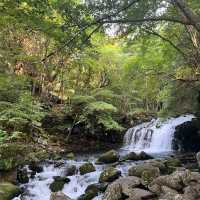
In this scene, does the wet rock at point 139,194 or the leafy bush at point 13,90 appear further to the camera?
the leafy bush at point 13,90

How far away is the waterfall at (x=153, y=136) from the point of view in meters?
21.2

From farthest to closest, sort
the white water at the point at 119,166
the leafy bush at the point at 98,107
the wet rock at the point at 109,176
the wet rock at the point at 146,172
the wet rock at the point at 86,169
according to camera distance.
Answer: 1. the leafy bush at the point at 98,107
2. the wet rock at the point at 86,169
3. the wet rock at the point at 109,176
4. the white water at the point at 119,166
5. the wet rock at the point at 146,172

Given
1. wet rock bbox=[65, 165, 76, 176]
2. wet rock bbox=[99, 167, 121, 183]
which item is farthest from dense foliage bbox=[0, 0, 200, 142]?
wet rock bbox=[99, 167, 121, 183]

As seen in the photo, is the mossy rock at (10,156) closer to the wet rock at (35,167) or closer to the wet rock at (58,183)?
the wet rock at (35,167)

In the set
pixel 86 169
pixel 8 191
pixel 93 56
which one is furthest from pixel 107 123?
pixel 8 191

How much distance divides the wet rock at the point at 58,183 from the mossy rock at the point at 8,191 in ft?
3.88

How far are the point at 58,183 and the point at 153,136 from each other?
10.3m

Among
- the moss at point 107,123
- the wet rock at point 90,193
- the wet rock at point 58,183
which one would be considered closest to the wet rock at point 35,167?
the wet rock at point 58,183

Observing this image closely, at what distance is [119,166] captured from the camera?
586 inches

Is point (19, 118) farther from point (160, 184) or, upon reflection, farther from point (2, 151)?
point (160, 184)

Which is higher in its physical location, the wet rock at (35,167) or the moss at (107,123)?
the moss at (107,123)

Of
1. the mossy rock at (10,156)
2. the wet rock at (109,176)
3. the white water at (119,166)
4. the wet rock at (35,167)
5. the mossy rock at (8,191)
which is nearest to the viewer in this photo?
the mossy rock at (8,191)

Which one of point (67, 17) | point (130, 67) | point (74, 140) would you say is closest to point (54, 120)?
point (74, 140)

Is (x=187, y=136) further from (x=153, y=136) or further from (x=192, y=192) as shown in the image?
(x=192, y=192)
